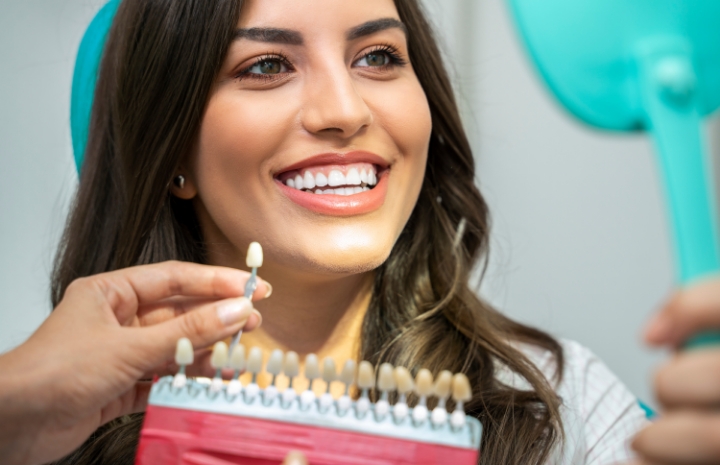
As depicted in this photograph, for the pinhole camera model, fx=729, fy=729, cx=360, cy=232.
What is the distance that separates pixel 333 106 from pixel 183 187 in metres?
0.31

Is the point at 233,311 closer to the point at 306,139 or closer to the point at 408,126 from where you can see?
the point at 306,139

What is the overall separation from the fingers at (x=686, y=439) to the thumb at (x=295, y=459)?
29 cm

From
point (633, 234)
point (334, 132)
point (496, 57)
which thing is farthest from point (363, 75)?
point (633, 234)

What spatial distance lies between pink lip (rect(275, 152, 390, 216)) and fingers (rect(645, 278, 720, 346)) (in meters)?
0.52

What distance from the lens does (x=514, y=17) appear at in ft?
2.07

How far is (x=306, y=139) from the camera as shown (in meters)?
0.96

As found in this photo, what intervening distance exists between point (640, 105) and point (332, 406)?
38 cm

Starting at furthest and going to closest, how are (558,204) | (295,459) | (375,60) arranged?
(558,204), (375,60), (295,459)

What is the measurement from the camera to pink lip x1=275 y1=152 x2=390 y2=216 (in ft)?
3.14

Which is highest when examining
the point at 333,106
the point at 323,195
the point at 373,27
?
the point at 373,27

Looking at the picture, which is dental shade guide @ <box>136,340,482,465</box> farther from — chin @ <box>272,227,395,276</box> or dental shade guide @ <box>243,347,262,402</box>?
chin @ <box>272,227,395,276</box>

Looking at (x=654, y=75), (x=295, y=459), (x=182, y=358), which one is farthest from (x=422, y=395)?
(x=654, y=75)

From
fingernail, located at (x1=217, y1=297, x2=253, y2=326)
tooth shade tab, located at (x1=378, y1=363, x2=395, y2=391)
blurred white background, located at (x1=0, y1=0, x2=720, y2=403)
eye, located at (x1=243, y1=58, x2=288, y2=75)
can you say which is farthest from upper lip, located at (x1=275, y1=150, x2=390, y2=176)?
blurred white background, located at (x1=0, y1=0, x2=720, y2=403)

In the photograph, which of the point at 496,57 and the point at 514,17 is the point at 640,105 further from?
the point at 496,57
